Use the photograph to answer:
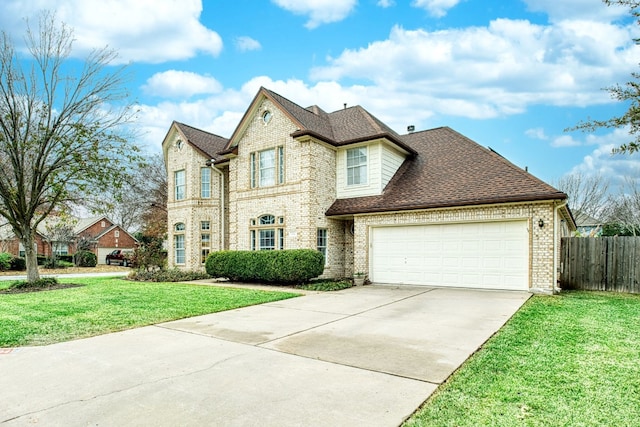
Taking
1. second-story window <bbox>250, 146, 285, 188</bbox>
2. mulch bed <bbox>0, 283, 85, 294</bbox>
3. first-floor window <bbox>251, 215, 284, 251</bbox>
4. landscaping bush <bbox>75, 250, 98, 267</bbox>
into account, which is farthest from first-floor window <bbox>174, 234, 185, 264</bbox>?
landscaping bush <bbox>75, 250, 98, 267</bbox>

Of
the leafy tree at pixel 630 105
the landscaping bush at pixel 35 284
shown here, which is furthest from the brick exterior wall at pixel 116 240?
the leafy tree at pixel 630 105

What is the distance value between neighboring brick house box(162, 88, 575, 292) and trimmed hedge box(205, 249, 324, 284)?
125 centimetres

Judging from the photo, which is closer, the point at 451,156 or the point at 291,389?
the point at 291,389

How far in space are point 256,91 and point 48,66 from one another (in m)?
8.16

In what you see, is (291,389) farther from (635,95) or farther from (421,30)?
(421,30)

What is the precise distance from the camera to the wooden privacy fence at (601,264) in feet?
39.3

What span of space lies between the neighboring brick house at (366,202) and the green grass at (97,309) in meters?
4.72

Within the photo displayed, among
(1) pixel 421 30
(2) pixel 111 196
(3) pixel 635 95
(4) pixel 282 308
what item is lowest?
(4) pixel 282 308

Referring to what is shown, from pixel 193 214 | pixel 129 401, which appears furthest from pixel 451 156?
pixel 129 401

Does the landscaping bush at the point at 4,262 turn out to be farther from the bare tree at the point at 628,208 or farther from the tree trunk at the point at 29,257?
the bare tree at the point at 628,208

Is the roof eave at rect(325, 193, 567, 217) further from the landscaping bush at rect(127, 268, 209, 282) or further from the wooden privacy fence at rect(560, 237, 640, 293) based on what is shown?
the landscaping bush at rect(127, 268, 209, 282)

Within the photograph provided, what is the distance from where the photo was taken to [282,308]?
9.33 meters

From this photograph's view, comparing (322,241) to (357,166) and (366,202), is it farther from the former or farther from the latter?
(357,166)

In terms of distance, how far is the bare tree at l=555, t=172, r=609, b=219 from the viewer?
34594mm
